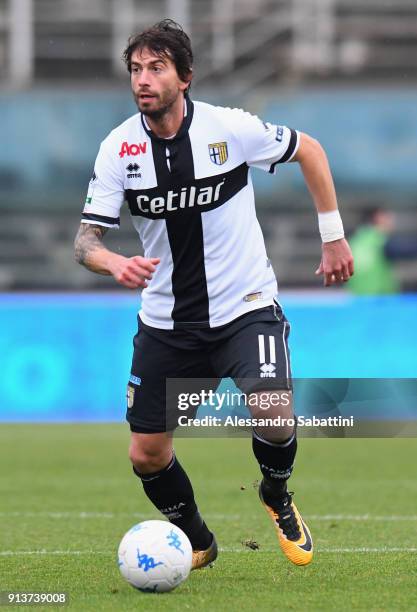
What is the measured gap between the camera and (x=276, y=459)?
588 cm

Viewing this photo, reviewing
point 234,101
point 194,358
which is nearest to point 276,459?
point 194,358

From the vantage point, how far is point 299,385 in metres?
11.5

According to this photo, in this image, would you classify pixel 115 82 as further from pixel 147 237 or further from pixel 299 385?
pixel 147 237

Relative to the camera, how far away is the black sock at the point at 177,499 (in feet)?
20.0

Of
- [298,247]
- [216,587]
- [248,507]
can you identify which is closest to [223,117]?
[216,587]

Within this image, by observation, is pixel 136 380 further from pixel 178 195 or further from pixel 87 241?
pixel 178 195

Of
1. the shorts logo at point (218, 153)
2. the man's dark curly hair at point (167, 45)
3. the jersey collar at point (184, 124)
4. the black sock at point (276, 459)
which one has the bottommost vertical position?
the black sock at point (276, 459)

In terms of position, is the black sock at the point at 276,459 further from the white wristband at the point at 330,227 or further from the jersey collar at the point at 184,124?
the jersey collar at the point at 184,124

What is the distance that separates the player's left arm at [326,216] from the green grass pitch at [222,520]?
139 centimetres

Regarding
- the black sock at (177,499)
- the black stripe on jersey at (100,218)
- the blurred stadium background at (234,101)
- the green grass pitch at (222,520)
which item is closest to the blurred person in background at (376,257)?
the blurred stadium background at (234,101)

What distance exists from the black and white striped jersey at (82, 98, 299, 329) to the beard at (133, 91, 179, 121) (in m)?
0.14

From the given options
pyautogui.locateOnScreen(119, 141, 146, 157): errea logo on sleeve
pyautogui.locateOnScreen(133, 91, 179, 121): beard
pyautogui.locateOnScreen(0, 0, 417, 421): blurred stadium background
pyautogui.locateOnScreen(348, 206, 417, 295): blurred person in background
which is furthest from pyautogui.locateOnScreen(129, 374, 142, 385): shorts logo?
pyautogui.locateOnScreen(0, 0, 417, 421): blurred stadium background

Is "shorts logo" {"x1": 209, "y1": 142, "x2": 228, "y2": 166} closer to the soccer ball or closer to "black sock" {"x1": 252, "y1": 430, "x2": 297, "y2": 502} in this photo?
"black sock" {"x1": 252, "y1": 430, "x2": 297, "y2": 502}

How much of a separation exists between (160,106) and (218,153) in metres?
0.36
